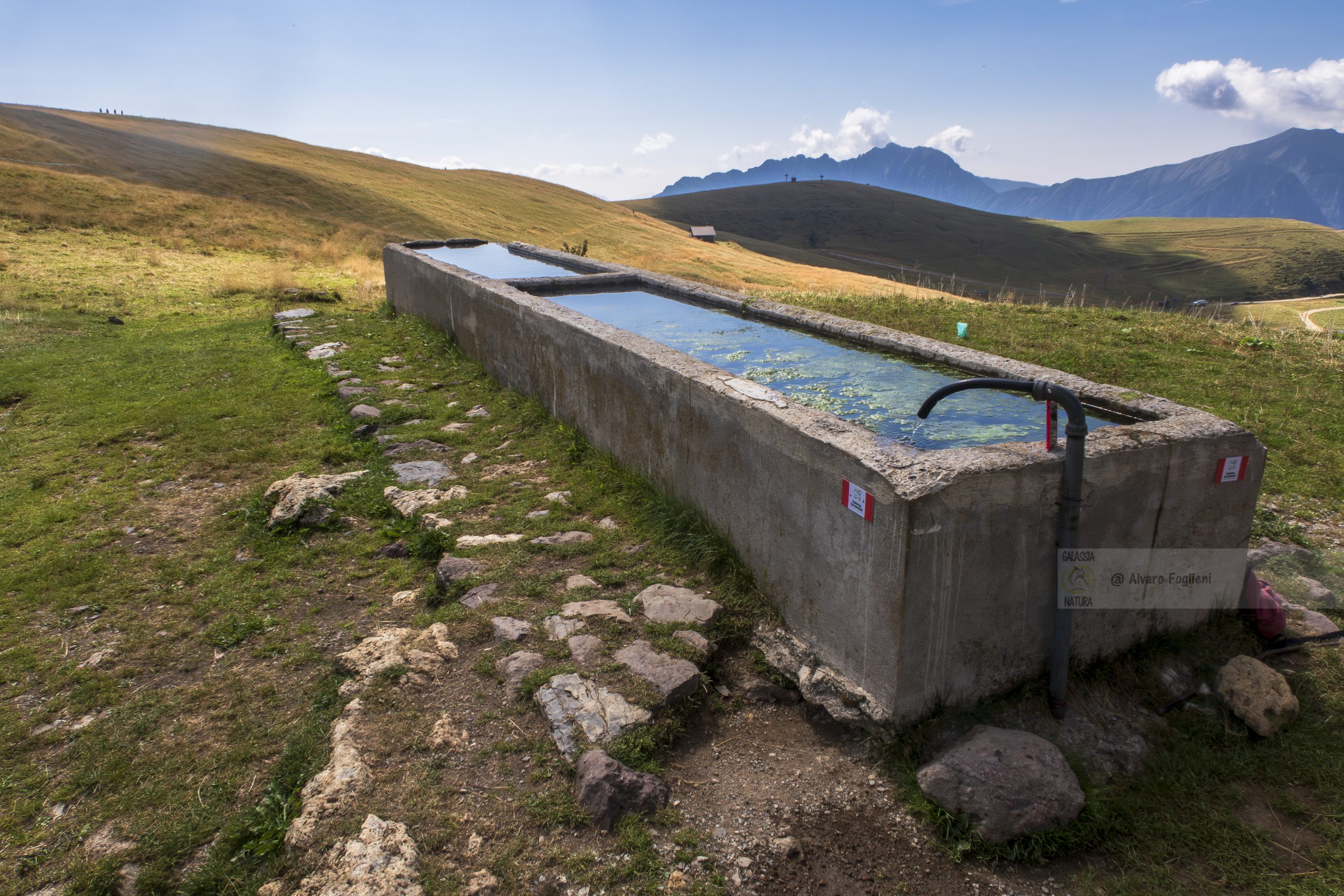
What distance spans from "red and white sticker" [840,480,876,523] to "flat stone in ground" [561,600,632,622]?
4.87ft

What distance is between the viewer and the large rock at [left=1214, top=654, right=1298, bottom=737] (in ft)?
11.2

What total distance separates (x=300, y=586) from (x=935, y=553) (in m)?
4.05

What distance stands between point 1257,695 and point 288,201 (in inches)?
Answer: 1362

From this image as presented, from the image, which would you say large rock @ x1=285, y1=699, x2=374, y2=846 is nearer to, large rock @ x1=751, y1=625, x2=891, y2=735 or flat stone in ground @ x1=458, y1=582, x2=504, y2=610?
flat stone in ground @ x1=458, y1=582, x2=504, y2=610

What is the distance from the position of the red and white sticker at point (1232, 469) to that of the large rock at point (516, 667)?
365cm

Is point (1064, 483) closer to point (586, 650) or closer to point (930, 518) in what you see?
point (930, 518)

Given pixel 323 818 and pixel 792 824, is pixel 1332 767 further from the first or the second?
pixel 323 818

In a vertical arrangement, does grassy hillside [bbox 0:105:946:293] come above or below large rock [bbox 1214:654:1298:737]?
above

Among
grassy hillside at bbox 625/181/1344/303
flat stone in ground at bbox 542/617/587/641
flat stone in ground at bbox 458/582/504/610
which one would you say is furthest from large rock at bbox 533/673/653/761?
grassy hillside at bbox 625/181/1344/303

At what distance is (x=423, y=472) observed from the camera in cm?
648

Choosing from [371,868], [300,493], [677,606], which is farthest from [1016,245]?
[371,868]

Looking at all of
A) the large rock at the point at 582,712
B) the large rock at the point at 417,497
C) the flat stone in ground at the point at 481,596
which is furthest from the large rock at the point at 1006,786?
the large rock at the point at 417,497

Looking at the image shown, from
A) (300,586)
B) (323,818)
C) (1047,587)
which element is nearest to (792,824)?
(1047,587)

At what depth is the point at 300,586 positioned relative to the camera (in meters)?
4.93
